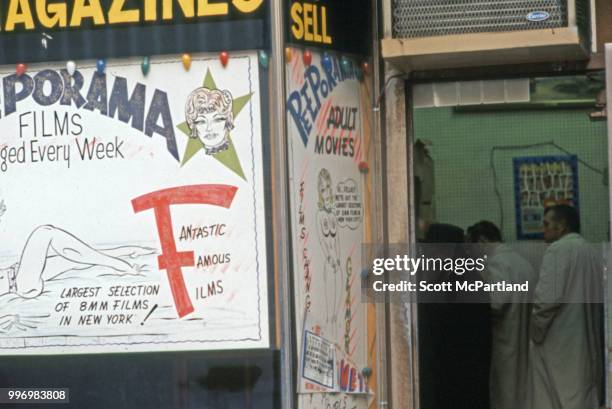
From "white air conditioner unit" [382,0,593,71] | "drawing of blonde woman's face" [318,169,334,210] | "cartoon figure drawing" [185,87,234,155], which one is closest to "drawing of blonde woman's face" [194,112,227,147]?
"cartoon figure drawing" [185,87,234,155]

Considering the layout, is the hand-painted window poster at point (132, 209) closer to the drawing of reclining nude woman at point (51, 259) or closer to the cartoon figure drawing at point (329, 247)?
the drawing of reclining nude woman at point (51, 259)

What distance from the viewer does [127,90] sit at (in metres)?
7.63

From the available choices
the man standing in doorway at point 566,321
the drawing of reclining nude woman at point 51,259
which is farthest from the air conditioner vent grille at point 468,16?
the drawing of reclining nude woman at point 51,259

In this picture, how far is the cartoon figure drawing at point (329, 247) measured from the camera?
7.72 metres

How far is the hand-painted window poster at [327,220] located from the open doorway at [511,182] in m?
0.48

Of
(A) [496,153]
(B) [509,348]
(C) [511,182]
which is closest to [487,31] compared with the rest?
(A) [496,153]

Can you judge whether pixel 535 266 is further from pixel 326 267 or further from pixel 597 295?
pixel 326 267

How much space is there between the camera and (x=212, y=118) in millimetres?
7523

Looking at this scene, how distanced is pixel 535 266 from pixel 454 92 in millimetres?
1263

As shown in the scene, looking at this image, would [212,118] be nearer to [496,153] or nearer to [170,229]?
[170,229]

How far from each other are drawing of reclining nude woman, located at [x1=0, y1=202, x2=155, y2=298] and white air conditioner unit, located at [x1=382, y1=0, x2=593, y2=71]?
196 centimetres

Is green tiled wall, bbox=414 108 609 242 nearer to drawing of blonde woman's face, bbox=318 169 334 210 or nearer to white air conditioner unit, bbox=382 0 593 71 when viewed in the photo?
white air conditioner unit, bbox=382 0 593 71

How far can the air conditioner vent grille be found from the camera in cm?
757

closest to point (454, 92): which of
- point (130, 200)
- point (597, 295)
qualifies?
point (597, 295)
